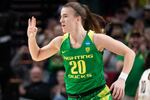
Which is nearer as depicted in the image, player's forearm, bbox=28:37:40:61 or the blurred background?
player's forearm, bbox=28:37:40:61

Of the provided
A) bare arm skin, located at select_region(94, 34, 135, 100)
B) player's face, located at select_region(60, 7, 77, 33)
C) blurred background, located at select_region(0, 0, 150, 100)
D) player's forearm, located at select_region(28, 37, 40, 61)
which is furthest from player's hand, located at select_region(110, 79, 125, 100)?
blurred background, located at select_region(0, 0, 150, 100)

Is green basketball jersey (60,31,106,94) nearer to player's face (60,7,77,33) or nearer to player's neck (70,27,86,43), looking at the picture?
player's neck (70,27,86,43)

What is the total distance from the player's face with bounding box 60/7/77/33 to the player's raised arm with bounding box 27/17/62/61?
273 mm

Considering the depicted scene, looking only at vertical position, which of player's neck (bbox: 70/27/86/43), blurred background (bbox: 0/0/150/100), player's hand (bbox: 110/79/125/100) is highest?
player's neck (bbox: 70/27/86/43)

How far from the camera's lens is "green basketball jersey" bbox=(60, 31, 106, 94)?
6.32m

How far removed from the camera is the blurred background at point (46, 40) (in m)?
10.5

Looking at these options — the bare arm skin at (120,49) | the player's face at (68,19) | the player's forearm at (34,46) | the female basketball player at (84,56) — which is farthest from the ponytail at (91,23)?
the player's forearm at (34,46)

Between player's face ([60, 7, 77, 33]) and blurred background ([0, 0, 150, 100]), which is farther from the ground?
player's face ([60, 7, 77, 33])

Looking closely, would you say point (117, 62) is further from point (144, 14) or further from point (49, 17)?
point (49, 17)

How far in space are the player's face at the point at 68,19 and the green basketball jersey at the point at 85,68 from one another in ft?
0.64

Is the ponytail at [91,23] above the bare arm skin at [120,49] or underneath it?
above

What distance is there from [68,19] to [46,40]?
5.34 m

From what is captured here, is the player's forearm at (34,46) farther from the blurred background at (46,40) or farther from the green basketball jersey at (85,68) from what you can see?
the blurred background at (46,40)

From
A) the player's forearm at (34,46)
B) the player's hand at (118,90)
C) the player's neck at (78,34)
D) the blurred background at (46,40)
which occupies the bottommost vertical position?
the blurred background at (46,40)
